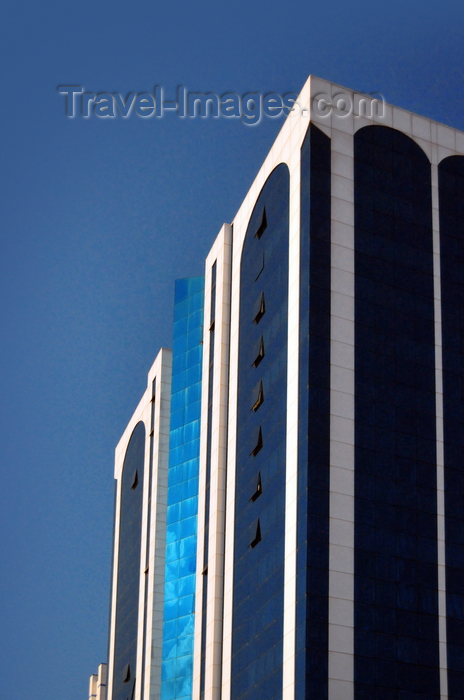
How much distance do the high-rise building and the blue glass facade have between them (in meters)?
0.34

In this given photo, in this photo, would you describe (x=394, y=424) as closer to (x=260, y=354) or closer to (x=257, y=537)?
(x=257, y=537)

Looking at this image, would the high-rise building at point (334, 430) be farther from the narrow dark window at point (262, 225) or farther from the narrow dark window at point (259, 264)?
the narrow dark window at point (262, 225)

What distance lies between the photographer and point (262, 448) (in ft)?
229

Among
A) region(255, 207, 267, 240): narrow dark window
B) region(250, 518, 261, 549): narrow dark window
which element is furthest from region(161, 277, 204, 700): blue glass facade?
region(250, 518, 261, 549): narrow dark window

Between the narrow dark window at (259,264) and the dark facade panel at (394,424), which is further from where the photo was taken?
the narrow dark window at (259,264)

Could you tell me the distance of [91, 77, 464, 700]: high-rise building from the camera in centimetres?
6009

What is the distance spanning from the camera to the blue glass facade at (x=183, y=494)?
81.7 m

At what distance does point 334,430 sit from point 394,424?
12.3 feet

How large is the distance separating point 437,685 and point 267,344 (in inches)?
896

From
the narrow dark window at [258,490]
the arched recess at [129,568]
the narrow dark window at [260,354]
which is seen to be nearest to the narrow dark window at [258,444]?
the narrow dark window at [258,490]

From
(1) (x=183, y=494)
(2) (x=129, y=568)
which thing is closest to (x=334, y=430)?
(1) (x=183, y=494)

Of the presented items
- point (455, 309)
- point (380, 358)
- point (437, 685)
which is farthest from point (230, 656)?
point (455, 309)

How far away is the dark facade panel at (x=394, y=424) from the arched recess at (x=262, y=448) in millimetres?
4831

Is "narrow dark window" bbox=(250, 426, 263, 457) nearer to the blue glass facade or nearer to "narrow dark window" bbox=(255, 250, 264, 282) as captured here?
"narrow dark window" bbox=(255, 250, 264, 282)
